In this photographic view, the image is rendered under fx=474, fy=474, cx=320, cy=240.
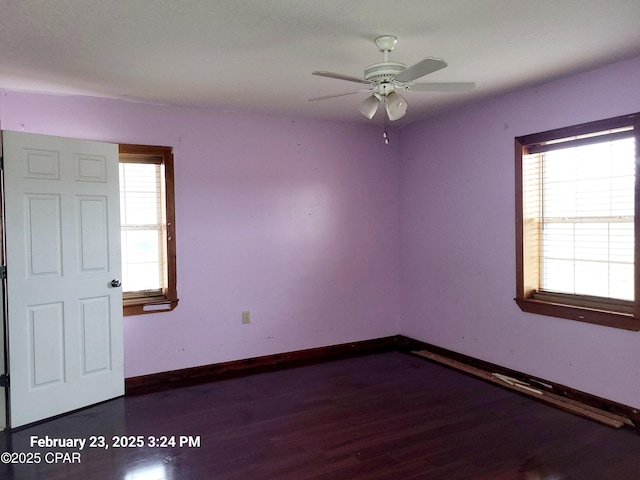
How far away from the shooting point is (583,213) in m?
3.51

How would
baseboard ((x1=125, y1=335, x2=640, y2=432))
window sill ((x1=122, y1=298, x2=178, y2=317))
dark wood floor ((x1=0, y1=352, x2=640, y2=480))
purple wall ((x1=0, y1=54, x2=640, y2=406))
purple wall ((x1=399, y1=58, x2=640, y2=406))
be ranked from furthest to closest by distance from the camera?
window sill ((x1=122, y1=298, x2=178, y2=317))
purple wall ((x1=0, y1=54, x2=640, y2=406))
baseboard ((x1=125, y1=335, x2=640, y2=432))
purple wall ((x1=399, y1=58, x2=640, y2=406))
dark wood floor ((x1=0, y1=352, x2=640, y2=480))

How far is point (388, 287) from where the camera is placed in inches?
208

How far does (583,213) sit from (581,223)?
8 centimetres

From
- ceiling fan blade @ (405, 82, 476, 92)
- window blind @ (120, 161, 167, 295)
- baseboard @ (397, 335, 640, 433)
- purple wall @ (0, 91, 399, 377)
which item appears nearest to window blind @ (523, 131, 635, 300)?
baseboard @ (397, 335, 640, 433)

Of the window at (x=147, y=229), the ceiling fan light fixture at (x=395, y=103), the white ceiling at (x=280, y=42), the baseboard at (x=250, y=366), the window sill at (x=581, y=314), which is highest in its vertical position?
the white ceiling at (x=280, y=42)

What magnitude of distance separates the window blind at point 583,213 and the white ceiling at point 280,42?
60 cm

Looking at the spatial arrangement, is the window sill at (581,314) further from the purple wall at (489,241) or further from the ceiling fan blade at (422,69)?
the ceiling fan blade at (422,69)

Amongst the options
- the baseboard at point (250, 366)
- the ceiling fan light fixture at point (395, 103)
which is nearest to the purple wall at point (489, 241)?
the baseboard at point (250, 366)

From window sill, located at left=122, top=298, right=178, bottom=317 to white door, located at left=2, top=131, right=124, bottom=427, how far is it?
20 cm

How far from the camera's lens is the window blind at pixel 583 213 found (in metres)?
3.25

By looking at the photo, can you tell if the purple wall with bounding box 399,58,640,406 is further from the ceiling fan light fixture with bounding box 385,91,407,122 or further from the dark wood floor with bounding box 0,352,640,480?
the ceiling fan light fixture with bounding box 385,91,407,122

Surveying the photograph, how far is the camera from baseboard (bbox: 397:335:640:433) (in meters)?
3.20

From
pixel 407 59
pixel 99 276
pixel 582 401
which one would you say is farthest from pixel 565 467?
pixel 99 276

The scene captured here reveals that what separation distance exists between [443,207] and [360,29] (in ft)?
8.23
